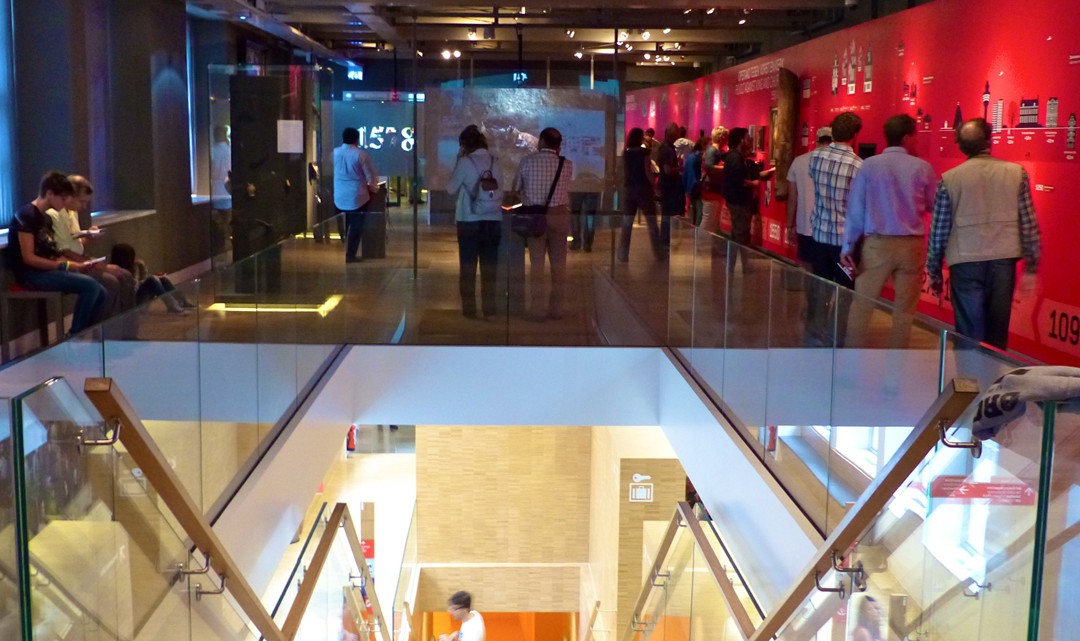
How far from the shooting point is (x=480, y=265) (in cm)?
814

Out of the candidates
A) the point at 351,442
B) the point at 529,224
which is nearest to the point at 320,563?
the point at 529,224

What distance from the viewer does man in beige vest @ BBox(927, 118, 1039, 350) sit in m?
5.72

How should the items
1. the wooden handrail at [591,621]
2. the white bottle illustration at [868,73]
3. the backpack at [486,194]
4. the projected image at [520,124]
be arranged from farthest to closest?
the wooden handrail at [591,621]
the projected image at [520,124]
the white bottle illustration at [868,73]
the backpack at [486,194]

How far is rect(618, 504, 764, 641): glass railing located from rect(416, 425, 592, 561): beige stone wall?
6.71 metres

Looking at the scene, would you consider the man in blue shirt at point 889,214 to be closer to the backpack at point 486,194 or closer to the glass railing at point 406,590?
the backpack at point 486,194

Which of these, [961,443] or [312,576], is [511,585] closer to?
[312,576]

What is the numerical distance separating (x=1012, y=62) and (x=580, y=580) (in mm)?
9144

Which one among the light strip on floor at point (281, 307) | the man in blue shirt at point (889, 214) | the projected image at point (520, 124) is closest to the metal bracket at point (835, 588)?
the light strip on floor at point (281, 307)

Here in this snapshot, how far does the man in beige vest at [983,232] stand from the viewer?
5.72 meters

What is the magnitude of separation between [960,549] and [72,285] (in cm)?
631

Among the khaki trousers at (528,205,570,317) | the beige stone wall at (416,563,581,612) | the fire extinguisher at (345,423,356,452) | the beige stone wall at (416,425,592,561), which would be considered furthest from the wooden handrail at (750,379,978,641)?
the fire extinguisher at (345,423,356,452)

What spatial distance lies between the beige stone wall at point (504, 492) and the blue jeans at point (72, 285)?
7729 mm

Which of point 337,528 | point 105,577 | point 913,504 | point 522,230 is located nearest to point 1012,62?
point 522,230

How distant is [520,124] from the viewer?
1251 cm
